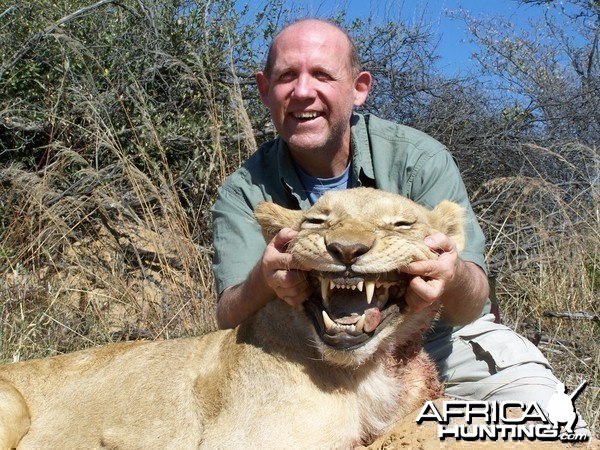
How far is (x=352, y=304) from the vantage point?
2.83 m

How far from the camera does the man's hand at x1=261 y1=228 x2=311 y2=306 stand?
2.85 meters

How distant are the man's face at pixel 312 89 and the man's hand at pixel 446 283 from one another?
3.70 feet

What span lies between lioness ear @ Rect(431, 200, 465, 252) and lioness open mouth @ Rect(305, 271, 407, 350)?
17.6 inches

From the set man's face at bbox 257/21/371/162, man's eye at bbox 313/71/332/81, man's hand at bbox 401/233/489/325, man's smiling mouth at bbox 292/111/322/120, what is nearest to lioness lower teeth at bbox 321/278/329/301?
man's hand at bbox 401/233/489/325

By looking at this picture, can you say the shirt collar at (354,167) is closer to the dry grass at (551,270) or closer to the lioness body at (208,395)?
the lioness body at (208,395)

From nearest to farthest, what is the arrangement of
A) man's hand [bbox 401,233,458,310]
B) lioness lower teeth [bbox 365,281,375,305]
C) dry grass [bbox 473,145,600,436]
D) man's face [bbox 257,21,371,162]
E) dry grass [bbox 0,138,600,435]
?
lioness lower teeth [bbox 365,281,375,305], man's hand [bbox 401,233,458,310], man's face [bbox 257,21,371,162], dry grass [bbox 473,145,600,436], dry grass [bbox 0,138,600,435]

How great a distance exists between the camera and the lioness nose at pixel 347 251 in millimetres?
2564

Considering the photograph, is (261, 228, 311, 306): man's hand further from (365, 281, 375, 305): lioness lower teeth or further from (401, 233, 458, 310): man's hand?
(401, 233, 458, 310): man's hand

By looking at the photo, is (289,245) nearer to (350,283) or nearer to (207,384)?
(350,283)

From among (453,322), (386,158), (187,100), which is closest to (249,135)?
(386,158)

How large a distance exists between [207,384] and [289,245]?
677 mm

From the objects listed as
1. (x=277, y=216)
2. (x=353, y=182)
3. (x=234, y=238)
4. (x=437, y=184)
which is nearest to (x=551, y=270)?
(x=437, y=184)

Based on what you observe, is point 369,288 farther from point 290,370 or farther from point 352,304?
point 290,370

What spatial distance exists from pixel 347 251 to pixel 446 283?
0.58 meters
